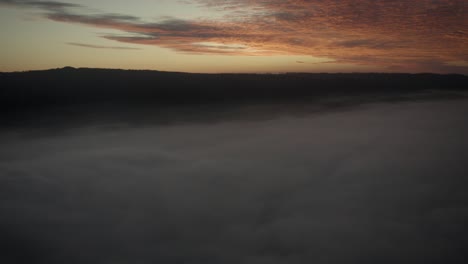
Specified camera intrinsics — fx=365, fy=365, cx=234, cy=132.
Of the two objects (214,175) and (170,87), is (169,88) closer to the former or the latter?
(170,87)

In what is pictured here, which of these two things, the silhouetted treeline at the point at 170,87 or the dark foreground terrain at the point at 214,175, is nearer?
the dark foreground terrain at the point at 214,175

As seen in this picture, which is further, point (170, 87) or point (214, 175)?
point (170, 87)

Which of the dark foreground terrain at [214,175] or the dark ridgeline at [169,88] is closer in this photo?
the dark foreground terrain at [214,175]

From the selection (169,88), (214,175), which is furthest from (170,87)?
(214,175)

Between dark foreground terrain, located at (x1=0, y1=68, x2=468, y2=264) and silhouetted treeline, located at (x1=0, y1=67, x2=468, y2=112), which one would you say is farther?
silhouetted treeline, located at (x1=0, y1=67, x2=468, y2=112)

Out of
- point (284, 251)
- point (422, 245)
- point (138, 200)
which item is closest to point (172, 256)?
point (284, 251)
